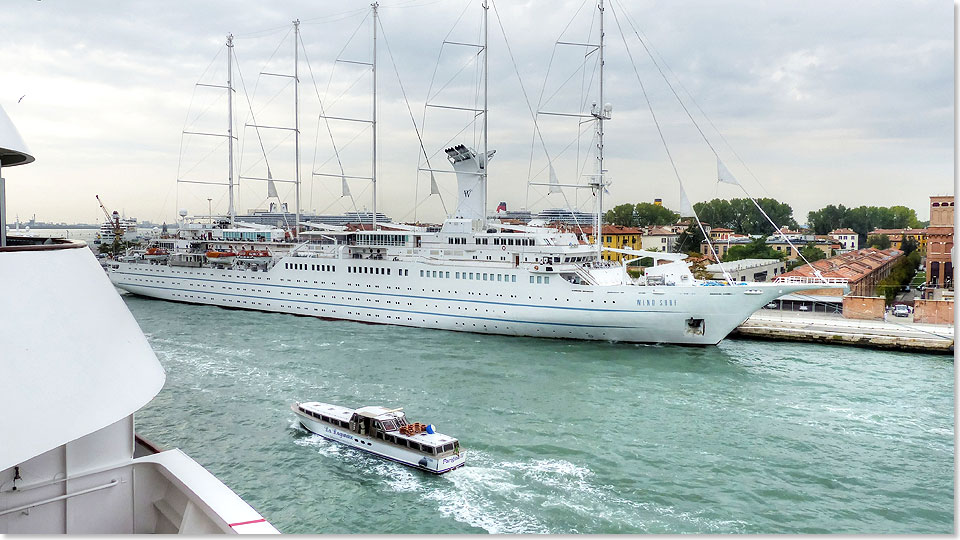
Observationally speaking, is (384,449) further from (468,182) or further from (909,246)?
(909,246)

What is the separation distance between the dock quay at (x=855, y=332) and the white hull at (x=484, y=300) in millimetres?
2342

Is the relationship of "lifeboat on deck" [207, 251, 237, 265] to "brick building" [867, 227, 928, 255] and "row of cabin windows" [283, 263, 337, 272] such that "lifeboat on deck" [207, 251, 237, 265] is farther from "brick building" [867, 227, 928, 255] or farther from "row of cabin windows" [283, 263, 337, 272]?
"brick building" [867, 227, 928, 255]

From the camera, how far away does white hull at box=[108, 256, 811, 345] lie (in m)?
14.0

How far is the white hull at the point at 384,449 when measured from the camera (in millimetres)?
6883

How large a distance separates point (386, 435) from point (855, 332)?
512 inches

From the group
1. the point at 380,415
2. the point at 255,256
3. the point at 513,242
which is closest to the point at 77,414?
the point at 380,415

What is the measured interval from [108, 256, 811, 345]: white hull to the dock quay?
2.34 m

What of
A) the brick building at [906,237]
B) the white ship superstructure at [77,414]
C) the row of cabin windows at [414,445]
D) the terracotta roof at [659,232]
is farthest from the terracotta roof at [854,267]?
the white ship superstructure at [77,414]

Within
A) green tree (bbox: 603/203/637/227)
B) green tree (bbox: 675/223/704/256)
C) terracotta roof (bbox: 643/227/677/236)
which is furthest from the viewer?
green tree (bbox: 603/203/637/227)

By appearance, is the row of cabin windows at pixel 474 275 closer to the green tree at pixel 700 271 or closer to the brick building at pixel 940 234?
the brick building at pixel 940 234

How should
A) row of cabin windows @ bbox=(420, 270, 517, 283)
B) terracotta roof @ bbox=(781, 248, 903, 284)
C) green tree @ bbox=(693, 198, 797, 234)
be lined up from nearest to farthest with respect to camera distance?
row of cabin windows @ bbox=(420, 270, 517, 283) → terracotta roof @ bbox=(781, 248, 903, 284) → green tree @ bbox=(693, 198, 797, 234)

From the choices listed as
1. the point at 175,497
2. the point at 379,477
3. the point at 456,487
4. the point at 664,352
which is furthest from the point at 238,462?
the point at 664,352

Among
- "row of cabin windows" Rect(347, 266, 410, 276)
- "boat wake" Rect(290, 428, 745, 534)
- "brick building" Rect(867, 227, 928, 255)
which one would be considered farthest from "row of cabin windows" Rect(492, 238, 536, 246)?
"brick building" Rect(867, 227, 928, 255)

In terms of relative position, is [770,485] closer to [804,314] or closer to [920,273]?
[804,314]
